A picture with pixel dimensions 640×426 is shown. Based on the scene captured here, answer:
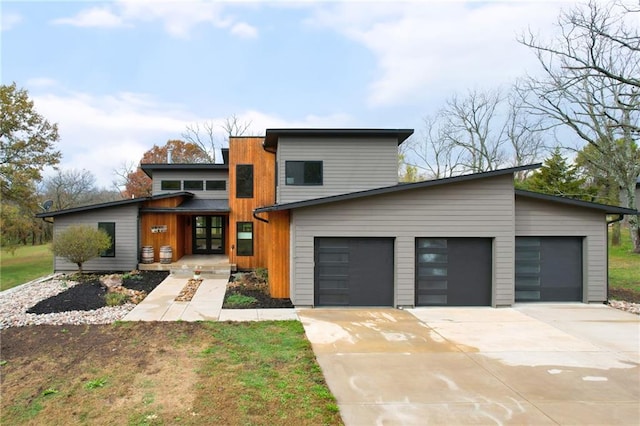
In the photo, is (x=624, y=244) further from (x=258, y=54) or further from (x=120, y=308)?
(x=120, y=308)

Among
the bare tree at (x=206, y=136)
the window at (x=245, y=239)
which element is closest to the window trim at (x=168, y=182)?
the window at (x=245, y=239)

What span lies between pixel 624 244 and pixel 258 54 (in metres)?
25.4

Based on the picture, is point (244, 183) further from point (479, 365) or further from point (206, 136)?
point (206, 136)

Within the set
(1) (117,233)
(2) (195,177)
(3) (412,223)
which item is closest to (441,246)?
(3) (412,223)

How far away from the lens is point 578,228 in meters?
9.57

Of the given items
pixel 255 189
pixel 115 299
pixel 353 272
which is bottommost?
pixel 115 299

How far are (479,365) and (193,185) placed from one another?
1499 centimetres

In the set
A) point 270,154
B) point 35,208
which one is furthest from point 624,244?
point 35,208

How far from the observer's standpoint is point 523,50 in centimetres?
1569

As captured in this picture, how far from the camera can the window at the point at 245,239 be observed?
1413 centimetres

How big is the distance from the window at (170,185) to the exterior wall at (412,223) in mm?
10218

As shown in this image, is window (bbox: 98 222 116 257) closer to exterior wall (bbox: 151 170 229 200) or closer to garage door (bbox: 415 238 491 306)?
exterior wall (bbox: 151 170 229 200)

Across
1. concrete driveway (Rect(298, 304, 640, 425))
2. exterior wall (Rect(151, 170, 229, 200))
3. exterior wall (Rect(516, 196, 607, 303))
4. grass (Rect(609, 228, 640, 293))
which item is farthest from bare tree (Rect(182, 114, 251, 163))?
grass (Rect(609, 228, 640, 293))

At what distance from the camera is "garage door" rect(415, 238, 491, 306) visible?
9188mm
